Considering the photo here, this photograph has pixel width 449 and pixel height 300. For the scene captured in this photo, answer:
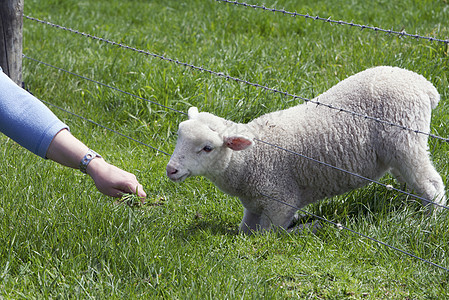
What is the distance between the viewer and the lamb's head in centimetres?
340

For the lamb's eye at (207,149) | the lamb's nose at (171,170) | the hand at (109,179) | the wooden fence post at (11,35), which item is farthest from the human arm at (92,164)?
the wooden fence post at (11,35)

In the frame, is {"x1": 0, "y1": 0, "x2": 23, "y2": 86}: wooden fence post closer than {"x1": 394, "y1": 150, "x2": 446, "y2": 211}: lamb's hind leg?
No

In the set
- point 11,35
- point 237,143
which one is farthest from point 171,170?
point 11,35

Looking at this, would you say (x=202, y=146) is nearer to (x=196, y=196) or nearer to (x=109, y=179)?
(x=196, y=196)

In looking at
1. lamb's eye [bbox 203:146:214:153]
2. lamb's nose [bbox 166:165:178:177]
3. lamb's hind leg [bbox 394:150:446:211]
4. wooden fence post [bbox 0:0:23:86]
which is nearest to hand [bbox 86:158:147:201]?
lamb's nose [bbox 166:165:178:177]

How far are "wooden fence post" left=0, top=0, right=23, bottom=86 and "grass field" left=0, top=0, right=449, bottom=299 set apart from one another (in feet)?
2.24

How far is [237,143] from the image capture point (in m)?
3.46

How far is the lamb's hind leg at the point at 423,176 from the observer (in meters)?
3.57

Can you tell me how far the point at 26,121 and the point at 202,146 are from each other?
1.25 meters

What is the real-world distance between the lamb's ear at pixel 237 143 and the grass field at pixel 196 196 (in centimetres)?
52

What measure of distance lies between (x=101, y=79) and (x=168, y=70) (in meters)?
0.71

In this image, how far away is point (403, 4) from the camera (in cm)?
780

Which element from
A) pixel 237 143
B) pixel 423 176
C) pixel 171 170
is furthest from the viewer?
pixel 423 176

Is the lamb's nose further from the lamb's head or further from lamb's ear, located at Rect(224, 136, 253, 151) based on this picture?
lamb's ear, located at Rect(224, 136, 253, 151)
